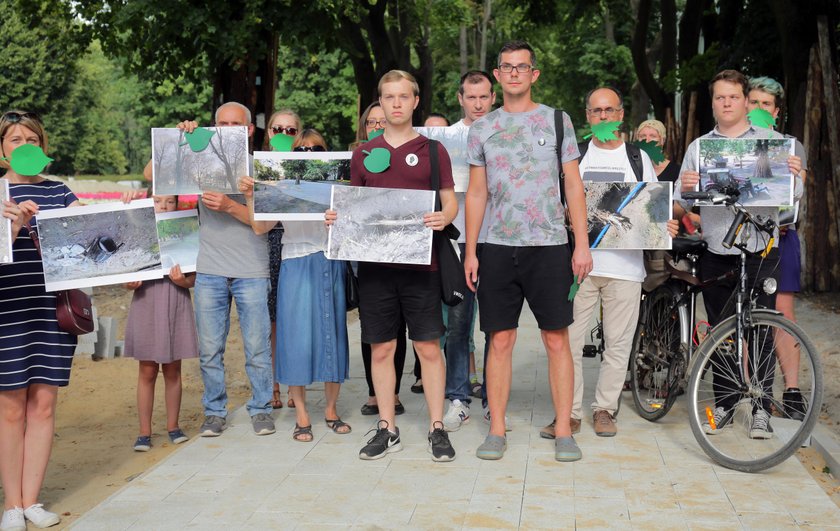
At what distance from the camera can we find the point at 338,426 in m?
7.12

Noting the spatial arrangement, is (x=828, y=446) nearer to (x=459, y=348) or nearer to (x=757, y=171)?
(x=757, y=171)

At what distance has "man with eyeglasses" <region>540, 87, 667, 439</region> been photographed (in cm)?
686

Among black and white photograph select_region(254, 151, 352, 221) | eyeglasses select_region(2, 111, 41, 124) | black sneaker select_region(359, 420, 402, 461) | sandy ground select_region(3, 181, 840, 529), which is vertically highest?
eyeglasses select_region(2, 111, 41, 124)

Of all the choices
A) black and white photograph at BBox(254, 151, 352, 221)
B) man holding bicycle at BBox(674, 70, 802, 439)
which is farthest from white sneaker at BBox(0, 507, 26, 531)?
man holding bicycle at BBox(674, 70, 802, 439)

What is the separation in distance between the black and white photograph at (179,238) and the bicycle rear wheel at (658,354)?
120 inches

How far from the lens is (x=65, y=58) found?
2120cm

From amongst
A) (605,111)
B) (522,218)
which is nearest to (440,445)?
(522,218)

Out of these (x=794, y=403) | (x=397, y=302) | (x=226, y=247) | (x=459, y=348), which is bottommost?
(x=794, y=403)

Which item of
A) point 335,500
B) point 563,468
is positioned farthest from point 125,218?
point 563,468

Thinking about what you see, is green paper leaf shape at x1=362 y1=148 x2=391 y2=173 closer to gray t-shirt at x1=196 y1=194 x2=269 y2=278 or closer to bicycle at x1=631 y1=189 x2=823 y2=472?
gray t-shirt at x1=196 y1=194 x2=269 y2=278

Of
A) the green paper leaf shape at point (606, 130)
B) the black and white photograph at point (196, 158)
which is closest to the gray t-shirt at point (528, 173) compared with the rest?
the green paper leaf shape at point (606, 130)

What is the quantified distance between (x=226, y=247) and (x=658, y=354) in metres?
2.93

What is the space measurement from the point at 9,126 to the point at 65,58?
55.1 feet

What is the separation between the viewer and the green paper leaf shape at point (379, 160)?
20.7 feet
